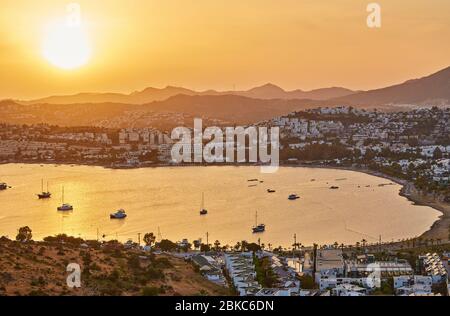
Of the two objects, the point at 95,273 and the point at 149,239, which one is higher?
the point at 95,273

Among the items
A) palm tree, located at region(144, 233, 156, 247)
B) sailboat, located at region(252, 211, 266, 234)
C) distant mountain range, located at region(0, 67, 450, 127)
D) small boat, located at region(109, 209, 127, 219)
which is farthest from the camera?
distant mountain range, located at region(0, 67, 450, 127)

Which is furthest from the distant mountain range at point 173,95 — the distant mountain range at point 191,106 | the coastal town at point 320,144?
the coastal town at point 320,144

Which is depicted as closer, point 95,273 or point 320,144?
point 95,273

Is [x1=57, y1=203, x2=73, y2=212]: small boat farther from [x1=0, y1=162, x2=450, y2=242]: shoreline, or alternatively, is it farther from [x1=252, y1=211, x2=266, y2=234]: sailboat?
[x1=0, y1=162, x2=450, y2=242]: shoreline

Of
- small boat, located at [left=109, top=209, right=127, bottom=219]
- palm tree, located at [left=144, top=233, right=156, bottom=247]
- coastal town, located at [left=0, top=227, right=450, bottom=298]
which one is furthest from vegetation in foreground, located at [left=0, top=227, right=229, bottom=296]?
small boat, located at [left=109, top=209, right=127, bottom=219]

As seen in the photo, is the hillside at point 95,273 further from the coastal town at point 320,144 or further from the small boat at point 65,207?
the coastal town at point 320,144

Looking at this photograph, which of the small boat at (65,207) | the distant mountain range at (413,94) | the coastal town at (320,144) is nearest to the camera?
the small boat at (65,207)

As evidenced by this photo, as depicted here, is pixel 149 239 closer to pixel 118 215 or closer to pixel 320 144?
pixel 118 215

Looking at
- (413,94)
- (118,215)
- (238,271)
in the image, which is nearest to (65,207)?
(118,215)

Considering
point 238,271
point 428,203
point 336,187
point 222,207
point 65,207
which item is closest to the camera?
point 238,271
